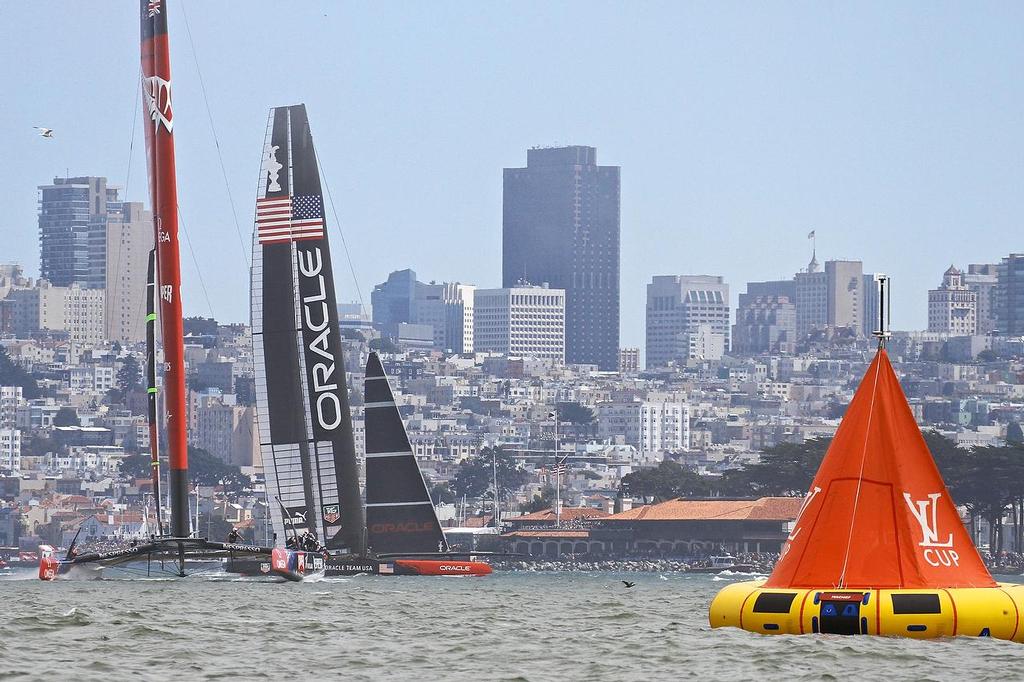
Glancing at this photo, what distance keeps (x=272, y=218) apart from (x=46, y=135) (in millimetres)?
9314

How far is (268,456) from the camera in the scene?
46031 millimetres

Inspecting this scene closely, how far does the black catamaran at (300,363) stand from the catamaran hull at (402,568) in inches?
2.4

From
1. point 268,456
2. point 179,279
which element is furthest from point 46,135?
point 179,279

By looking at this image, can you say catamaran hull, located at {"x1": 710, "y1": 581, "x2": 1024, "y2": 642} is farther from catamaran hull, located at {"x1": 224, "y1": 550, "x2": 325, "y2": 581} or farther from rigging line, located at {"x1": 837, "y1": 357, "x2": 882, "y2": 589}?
catamaran hull, located at {"x1": 224, "y1": 550, "x2": 325, "y2": 581}

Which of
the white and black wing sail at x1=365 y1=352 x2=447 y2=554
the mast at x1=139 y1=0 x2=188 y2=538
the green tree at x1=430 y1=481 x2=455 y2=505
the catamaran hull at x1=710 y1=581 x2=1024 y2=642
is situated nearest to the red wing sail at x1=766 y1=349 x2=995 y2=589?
the catamaran hull at x1=710 y1=581 x2=1024 y2=642

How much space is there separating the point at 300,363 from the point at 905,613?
26.8 m

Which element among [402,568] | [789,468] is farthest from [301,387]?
[789,468]

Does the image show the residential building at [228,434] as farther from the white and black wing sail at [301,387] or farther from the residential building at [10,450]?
the white and black wing sail at [301,387]

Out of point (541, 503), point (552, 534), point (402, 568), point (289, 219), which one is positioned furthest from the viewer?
point (541, 503)

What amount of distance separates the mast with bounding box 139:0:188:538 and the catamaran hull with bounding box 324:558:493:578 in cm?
653

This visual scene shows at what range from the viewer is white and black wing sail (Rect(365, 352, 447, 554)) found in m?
50.3

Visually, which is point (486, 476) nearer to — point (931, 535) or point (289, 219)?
point (289, 219)

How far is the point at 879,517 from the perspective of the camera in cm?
2173

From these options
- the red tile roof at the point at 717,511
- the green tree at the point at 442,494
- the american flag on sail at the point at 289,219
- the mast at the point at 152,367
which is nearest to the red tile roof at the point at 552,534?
the red tile roof at the point at 717,511
